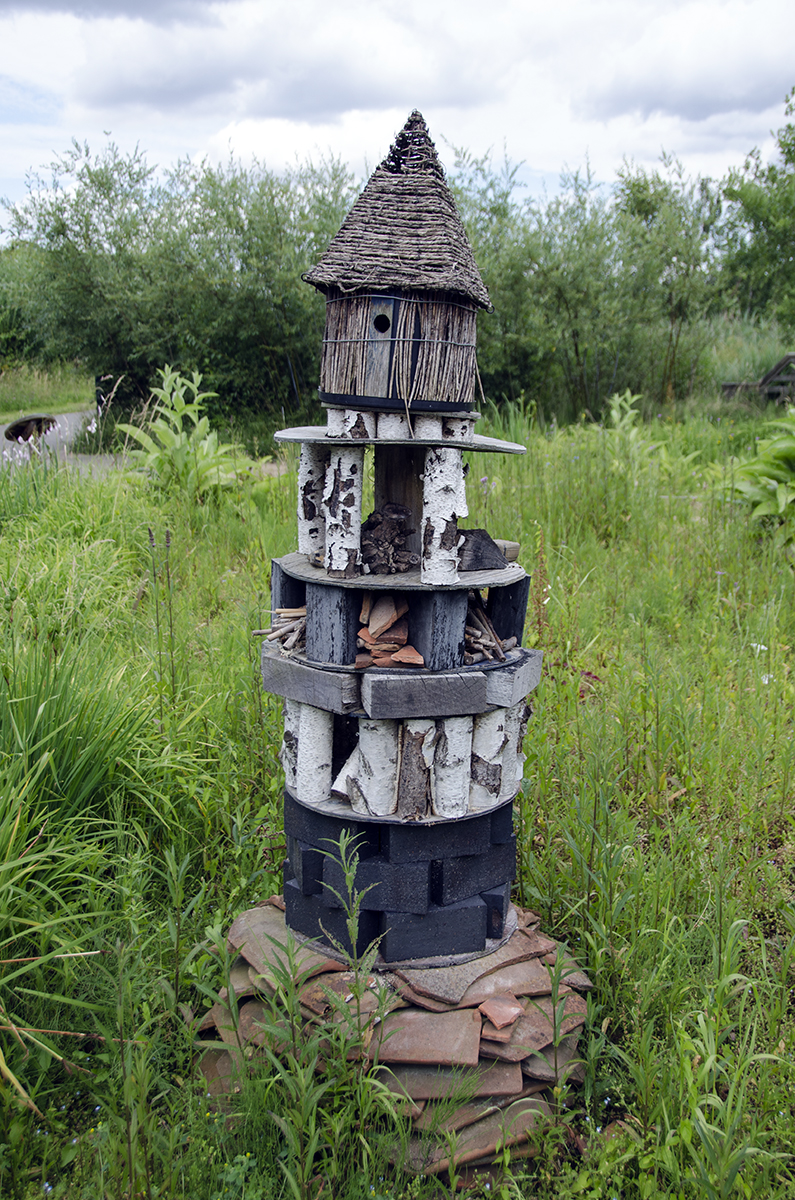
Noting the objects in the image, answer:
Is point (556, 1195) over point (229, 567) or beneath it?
beneath

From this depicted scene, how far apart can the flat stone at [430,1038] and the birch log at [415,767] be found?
0.50 metres

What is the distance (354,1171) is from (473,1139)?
0.31 m

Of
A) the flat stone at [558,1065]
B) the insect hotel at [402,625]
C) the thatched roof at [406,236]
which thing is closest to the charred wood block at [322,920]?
the insect hotel at [402,625]

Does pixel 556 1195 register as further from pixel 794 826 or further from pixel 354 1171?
pixel 794 826

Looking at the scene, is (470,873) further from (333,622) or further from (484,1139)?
(333,622)

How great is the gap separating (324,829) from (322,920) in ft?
0.90

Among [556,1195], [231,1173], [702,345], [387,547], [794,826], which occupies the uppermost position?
[702,345]

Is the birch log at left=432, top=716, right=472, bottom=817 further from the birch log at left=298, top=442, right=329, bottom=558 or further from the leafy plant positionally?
the leafy plant

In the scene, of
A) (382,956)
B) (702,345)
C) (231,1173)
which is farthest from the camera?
(702,345)

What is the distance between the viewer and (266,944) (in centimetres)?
213

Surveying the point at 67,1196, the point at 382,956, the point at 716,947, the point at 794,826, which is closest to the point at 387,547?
the point at 382,956

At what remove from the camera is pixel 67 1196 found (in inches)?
62.2

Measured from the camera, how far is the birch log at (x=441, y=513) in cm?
193

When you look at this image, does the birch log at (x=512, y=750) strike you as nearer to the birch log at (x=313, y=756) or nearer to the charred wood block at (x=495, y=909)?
the charred wood block at (x=495, y=909)
